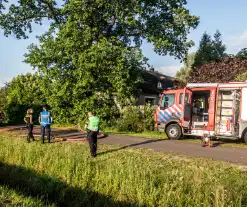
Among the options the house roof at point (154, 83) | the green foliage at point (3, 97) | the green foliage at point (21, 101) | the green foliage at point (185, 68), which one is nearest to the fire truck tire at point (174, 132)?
the green foliage at point (21, 101)

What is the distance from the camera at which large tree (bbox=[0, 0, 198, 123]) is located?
21.8 metres

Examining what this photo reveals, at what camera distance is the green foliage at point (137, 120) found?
72.3 feet

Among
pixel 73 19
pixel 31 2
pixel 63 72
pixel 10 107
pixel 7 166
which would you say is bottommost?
pixel 7 166

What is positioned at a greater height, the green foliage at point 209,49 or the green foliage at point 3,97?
the green foliage at point 209,49

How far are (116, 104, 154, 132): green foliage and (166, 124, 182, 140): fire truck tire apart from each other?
14.2 ft

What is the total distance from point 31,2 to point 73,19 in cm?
493

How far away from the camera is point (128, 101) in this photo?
2447 cm

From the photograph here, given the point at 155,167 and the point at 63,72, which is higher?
the point at 63,72

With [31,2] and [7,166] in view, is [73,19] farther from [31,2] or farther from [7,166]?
[7,166]

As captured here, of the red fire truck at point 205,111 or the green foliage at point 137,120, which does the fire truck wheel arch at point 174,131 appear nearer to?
the red fire truck at point 205,111

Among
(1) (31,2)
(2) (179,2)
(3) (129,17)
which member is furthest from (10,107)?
(2) (179,2)

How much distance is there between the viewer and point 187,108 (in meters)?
17.1

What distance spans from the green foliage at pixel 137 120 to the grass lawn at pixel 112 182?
11105 millimetres

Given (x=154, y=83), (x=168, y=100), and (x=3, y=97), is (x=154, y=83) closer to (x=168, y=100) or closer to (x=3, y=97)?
(x=3, y=97)
